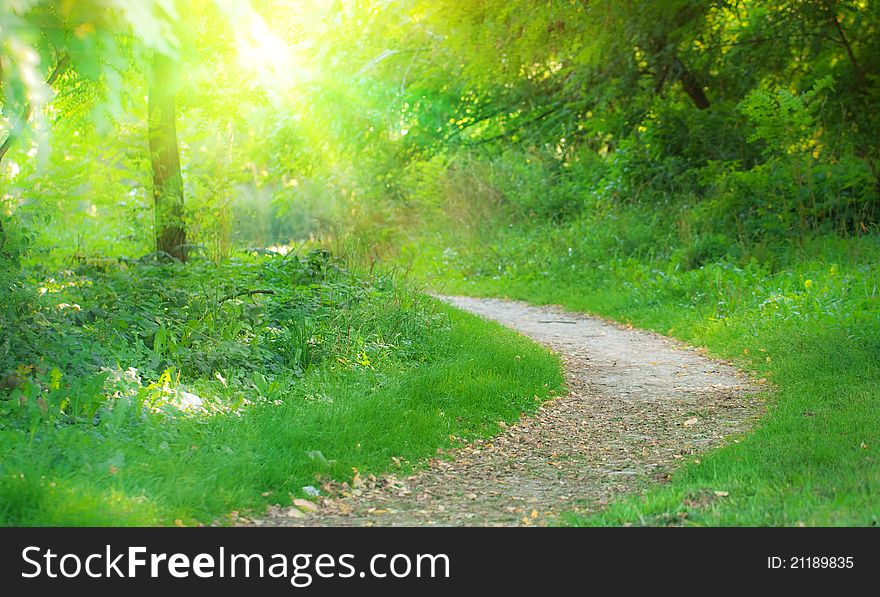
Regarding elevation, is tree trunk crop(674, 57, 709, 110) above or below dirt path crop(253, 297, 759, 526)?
above

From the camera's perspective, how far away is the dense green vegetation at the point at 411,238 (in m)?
4.72

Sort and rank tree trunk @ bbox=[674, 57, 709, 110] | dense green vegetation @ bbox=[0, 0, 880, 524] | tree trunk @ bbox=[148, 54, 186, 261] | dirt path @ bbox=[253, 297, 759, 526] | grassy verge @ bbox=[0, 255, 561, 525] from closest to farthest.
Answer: grassy verge @ bbox=[0, 255, 561, 525] < dense green vegetation @ bbox=[0, 0, 880, 524] < dirt path @ bbox=[253, 297, 759, 526] < tree trunk @ bbox=[148, 54, 186, 261] < tree trunk @ bbox=[674, 57, 709, 110]

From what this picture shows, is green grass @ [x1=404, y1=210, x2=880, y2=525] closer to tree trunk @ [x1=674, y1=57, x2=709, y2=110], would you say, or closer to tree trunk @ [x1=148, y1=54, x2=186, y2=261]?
tree trunk @ [x1=674, y1=57, x2=709, y2=110]

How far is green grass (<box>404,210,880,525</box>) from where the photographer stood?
458 cm

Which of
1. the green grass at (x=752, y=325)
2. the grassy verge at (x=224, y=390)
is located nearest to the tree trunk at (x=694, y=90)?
the green grass at (x=752, y=325)

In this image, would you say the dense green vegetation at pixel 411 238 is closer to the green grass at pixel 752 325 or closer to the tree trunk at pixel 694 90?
the green grass at pixel 752 325

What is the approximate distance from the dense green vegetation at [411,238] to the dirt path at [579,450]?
0.29 meters

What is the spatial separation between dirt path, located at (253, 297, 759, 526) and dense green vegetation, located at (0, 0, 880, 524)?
0.29 metres

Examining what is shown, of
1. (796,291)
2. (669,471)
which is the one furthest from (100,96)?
(796,291)

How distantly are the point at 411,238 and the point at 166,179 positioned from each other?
10.3 meters

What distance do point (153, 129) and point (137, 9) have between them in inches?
293

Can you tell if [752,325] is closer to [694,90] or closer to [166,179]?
[166,179]

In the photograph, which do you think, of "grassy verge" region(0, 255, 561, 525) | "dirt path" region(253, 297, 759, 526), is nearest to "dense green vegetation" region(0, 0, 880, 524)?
"grassy verge" region(0, 255, 561, 525)
